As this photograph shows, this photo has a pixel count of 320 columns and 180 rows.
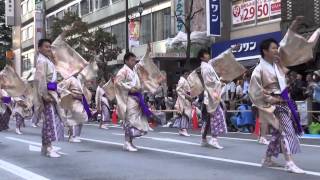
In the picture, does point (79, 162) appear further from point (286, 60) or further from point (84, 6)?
point (84, 6)

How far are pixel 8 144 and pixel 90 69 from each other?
2.83 m

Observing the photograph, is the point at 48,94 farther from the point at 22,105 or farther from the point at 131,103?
the point at 22,105

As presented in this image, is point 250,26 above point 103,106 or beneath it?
above

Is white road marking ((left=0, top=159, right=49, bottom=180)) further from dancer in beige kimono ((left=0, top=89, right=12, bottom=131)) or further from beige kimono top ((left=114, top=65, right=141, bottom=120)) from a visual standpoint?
dancer in beige kimono ((left=0, top=89, right=12, bottom=131))

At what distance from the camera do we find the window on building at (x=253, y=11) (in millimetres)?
25906

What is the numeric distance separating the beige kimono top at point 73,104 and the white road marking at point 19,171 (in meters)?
4.29

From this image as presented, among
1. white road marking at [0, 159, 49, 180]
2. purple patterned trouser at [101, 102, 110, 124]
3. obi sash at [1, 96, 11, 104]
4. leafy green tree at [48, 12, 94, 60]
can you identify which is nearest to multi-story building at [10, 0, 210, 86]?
leafy green tree at [48, 12, 94, 60]

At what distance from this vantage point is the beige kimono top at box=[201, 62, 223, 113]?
12117 millimetres

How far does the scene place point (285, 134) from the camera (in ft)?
27.2

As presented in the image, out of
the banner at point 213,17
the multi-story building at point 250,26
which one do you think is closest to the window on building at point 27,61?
the multi-story building at point 250,26

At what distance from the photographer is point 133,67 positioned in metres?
12.3

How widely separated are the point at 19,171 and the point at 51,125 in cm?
176

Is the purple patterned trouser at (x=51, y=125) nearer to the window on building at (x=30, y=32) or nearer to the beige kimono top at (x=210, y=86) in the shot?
the beige kimono top at (x=210, y=86)

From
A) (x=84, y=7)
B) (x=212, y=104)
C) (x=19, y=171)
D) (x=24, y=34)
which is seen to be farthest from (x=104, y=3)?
(x=19, y=171)
